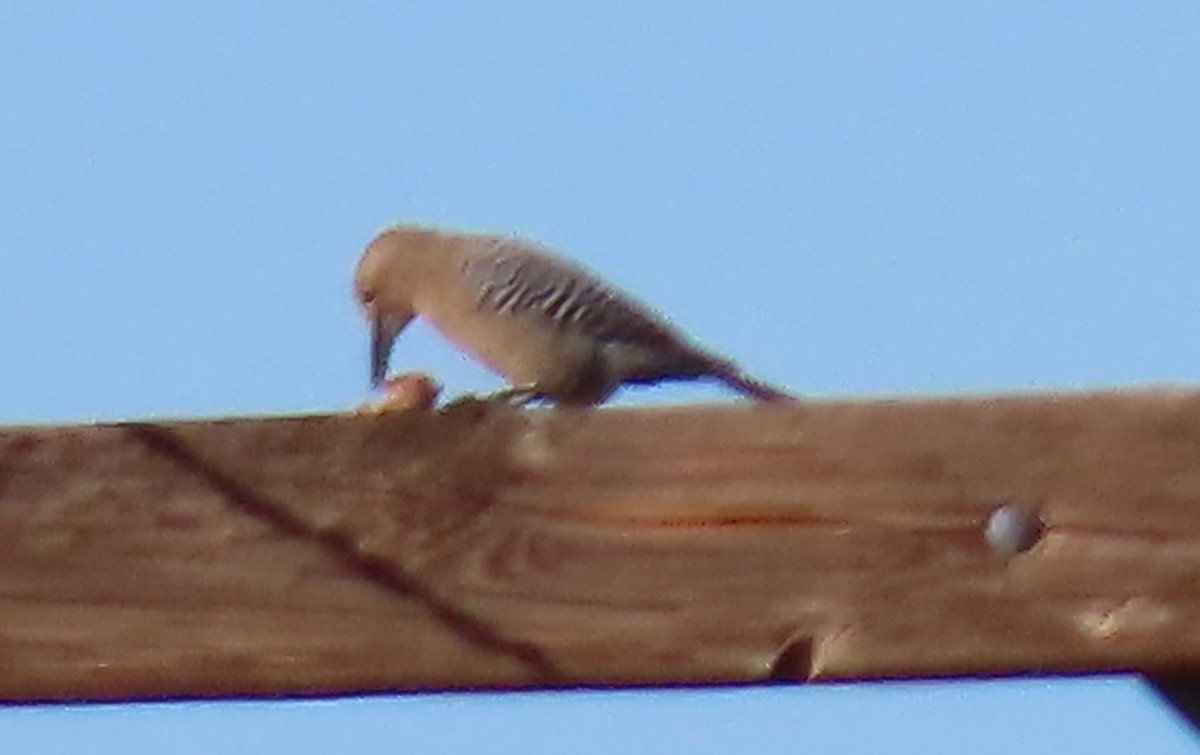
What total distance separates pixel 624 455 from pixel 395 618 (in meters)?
0.22

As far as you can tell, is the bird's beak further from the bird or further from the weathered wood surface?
the weathered wood surface

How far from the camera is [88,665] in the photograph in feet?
6.70

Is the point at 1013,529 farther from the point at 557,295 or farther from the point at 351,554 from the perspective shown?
the point at 557,295

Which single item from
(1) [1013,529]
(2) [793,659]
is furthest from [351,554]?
(1) [1013,529]

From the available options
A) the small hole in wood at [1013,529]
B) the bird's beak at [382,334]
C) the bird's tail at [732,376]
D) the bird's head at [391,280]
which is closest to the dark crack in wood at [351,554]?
the small hole in wood at [1013,529]

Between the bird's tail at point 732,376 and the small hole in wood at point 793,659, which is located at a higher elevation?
the bird's tail at point 732,376

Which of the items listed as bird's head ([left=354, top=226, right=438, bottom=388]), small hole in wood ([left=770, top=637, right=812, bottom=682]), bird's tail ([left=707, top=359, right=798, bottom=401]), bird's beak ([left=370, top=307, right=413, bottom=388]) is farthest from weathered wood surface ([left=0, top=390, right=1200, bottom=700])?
bird's head ([left=354, top=226, right=438, bottom=388])

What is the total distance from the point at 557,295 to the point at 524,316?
0.30 feet

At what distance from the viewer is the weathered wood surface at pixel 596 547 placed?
191 cm

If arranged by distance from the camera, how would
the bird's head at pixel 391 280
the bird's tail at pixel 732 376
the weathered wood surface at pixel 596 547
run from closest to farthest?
the weathered wood surface at pixel 596 547
the bird's tail at pixel 732 376
the bird's head at pixel 391 280

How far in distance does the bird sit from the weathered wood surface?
6.52 ft

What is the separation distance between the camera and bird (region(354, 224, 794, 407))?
14.5 ft

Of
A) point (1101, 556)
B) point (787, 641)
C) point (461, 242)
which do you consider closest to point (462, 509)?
point (787, 641)

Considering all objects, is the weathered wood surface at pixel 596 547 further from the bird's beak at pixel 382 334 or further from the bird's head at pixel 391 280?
the bird's head at pixel 391 280
